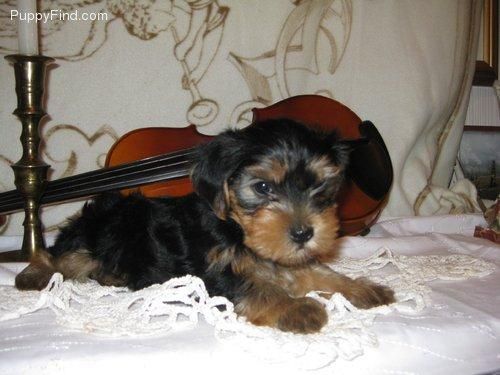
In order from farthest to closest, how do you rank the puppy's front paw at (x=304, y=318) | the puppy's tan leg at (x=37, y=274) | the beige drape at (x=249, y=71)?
1. the beige drape at (x=249, y=71)
2. the puppy's tan leg at (x=37, y=274)
3. the puppy's front paw at (x=304, y=318)

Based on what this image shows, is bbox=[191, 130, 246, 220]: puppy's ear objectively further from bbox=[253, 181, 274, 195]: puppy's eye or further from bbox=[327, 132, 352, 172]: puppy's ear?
bbox=[327, 132, 352, 172]: puppy's ear

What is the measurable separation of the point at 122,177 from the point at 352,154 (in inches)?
57.8

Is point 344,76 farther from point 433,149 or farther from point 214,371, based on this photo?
point 214,371

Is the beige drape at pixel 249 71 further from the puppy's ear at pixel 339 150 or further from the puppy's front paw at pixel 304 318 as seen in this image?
the puppy's front paw at pixel 304 318

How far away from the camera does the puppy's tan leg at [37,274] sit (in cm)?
220

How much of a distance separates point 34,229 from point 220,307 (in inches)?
50.0

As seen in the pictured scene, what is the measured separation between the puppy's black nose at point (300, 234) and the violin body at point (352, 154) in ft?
3.96

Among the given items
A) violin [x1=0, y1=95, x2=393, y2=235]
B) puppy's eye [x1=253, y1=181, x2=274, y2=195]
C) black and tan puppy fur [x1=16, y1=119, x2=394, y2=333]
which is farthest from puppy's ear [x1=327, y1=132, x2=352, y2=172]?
puppy's eye [x1=253, y1=181, x2=274, y2=195]

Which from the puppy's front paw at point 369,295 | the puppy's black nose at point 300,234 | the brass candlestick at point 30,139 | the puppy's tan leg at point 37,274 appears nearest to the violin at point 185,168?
the brass candlestick at point 30,139

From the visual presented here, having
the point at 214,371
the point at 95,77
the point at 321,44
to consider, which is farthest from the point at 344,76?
the point at 214,371

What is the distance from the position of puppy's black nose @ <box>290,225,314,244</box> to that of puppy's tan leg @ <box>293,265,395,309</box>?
400mm

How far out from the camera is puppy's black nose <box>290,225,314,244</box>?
6.17ft

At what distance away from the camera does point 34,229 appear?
8.58 ft

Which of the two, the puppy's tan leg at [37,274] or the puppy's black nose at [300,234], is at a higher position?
the puppy's black nose at [300,234]
